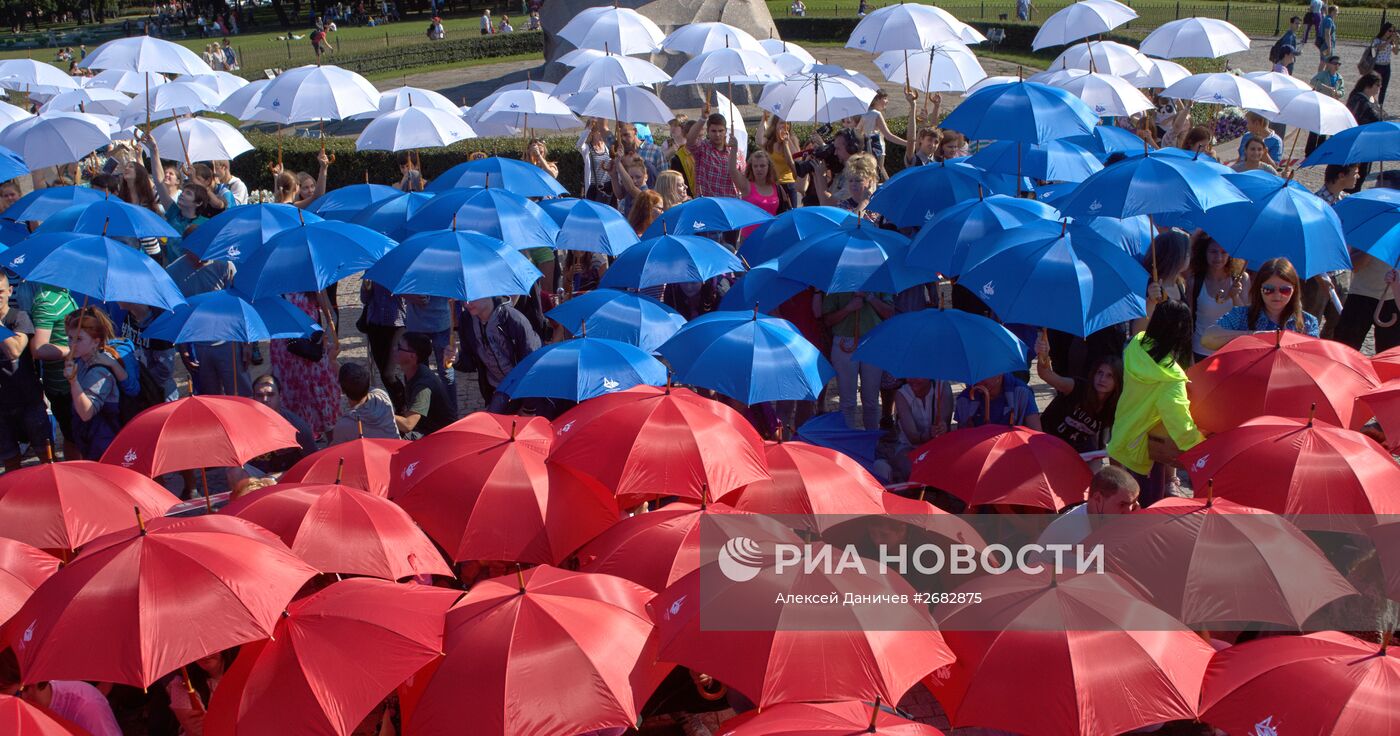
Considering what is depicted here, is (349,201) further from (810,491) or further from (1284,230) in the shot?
(1284,230)

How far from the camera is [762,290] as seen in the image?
9.25 meters

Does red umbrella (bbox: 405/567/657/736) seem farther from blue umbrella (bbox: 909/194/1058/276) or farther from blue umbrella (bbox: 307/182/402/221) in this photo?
blue umbrella (bbox: 307/182/402/221)

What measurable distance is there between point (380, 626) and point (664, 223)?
19.3 feet

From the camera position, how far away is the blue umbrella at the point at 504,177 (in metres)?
12.0

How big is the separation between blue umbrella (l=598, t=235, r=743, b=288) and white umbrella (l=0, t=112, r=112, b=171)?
690 cm

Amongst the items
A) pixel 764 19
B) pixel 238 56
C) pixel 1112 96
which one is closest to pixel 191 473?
pixel 1112 96

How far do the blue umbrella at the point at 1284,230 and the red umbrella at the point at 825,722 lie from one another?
5227 mm

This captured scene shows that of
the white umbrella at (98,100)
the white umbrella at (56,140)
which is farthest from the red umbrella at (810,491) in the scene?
the white umbrella at (98,100)

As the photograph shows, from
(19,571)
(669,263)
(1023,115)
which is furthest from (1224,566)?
(1023,115)

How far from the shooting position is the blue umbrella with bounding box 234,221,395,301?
9141 mm

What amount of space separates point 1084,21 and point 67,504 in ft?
43.1

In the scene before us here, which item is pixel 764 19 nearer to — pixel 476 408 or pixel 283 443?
pixel 476 408

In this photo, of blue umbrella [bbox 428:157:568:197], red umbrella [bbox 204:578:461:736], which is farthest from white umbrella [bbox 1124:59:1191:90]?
red umbrella [bbox 204:578:461:736]

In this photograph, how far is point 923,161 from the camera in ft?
42.9
